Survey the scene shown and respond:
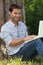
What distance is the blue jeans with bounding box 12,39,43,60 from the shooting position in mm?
4816

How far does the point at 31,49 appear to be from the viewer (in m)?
4.97

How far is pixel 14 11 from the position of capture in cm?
515

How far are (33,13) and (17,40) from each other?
2.65 metres

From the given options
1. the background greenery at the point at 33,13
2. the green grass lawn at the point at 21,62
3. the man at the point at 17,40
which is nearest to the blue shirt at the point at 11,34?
the man at the point at 17,40

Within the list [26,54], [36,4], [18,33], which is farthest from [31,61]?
[36,4]

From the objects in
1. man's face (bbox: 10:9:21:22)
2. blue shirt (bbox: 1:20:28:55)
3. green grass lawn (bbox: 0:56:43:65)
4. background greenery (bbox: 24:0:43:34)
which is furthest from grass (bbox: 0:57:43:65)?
background greenery (bbox: 24:0:43:34)

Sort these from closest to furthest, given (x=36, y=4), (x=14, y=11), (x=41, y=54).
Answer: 1. (x=41, y=54)
2. (x=14, y=11)
3. (x=36, y=4)

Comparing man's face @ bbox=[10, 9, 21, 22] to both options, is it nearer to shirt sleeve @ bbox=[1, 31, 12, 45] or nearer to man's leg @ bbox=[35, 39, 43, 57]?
shirt sleeve @ bbox=[1, 31, 12, 45]

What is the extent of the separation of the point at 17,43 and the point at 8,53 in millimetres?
343

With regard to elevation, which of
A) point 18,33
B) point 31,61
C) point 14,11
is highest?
point 14,11

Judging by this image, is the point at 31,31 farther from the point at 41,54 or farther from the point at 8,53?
the point at 41,54

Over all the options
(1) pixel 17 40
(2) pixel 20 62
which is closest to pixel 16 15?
(1) pixel 17 40

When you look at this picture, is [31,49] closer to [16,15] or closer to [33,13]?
[16,15]

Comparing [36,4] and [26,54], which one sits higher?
[36,4]
